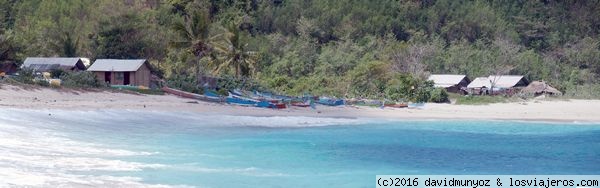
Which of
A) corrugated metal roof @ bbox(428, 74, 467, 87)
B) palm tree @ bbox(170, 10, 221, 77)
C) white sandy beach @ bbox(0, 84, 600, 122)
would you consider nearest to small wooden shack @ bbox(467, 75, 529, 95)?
corrugated metal roof @ bbox(428, 74, 467, 87)

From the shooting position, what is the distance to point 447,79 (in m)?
56.6

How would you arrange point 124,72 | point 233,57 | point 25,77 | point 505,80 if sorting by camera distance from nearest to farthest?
point 25,77, point 124,72, point 233,57, point 505,80

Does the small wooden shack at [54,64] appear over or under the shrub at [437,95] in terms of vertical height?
over

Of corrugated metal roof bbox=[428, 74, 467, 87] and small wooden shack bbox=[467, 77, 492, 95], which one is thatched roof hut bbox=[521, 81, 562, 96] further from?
corrugated metal roof bbox=[428, 74, 467, 87]

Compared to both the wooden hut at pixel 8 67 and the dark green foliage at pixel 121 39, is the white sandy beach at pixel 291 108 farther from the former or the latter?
the dark green foliage at pixel 121 39

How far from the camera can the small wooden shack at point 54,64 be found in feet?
130

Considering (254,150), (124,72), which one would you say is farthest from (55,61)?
(254,150)

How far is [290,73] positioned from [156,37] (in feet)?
34.7

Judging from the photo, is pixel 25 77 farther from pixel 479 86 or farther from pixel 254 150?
pixel 479 86

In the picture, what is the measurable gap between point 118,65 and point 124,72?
0.59 m

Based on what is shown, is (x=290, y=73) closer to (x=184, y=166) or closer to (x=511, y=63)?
(x=511, y=63)

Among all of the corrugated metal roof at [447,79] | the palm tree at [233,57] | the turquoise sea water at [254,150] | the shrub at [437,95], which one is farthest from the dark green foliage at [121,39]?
the corrugated metal roof at [447,79]

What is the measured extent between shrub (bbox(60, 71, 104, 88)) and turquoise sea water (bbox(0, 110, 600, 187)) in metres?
5.16

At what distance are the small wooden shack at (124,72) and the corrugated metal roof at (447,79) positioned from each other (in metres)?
22.5
